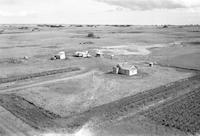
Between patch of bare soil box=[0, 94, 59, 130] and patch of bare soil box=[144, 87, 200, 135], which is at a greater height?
patch of bare soil box=[0, 94, 59, 130]

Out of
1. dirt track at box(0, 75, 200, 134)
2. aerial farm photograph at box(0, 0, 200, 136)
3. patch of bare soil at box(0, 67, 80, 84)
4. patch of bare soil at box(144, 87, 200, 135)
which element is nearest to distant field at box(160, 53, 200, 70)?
aerial farm photograph at box(0, 0, 200, 136)

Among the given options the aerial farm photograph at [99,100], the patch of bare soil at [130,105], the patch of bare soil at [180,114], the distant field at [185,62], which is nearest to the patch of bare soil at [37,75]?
the aerial farm photograph at [99,100]

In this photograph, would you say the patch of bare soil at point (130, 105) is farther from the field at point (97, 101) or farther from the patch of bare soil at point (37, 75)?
the patch of bare soil at point (37, 75)

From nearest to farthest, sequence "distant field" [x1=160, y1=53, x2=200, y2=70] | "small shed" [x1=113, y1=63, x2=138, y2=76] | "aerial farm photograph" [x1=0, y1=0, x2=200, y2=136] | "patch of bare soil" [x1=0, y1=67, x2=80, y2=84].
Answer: "aerial farm photograph" [x1=0, y1=0, x2=200, y2=136] → "patch of bare soil" [x1=0, y1=67, x2=80, y2=84] → "small shed" [x1=113, y1=63, x2=138, y2=76] → "distant field" [x1=160, y1=53, x2=200, y2=70]

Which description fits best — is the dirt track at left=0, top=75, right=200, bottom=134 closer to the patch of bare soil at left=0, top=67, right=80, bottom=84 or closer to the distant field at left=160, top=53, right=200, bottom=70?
the patch of bare soil at left=0, top=67, right=80, bottom=84

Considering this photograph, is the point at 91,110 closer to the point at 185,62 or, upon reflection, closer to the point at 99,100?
the point at 99,100

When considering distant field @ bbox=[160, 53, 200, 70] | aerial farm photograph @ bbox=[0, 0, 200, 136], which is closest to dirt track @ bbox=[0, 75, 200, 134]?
aerial farm photograph @ bbox=[0, 0, 200, 136]

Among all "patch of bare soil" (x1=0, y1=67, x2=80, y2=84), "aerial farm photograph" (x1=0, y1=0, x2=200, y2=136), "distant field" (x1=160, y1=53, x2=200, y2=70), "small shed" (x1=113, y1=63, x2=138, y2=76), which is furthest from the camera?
"distant field" (x1=160, y1=53, x2=200, y2=70)

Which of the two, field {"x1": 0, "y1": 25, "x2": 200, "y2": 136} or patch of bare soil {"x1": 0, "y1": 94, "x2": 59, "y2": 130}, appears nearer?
field {"x1": 0, "y1": 25, "x2": 200, "y2": 136}

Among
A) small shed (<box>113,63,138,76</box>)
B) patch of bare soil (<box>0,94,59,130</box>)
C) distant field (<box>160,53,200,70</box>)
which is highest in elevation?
small shed (<box>113,63,138,76</box>)

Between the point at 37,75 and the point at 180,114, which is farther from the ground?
the point at 37,75

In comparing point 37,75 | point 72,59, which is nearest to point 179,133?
point 37,75

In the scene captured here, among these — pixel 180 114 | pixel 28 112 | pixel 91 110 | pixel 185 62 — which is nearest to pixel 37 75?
pixel 28 112
